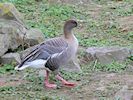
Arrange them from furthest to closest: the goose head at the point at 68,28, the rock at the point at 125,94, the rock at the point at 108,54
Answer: the rock at the point at 108,54
the goose head at the point at 68,28
the rock at the point at 125,94

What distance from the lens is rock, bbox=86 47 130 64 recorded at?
8.62 meters

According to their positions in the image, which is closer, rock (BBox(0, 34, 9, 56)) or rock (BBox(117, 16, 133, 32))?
rock (BBox(0, 34, 9, 56))

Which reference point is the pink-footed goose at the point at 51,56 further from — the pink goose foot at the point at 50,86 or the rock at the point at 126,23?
the rock at the point at 126,23

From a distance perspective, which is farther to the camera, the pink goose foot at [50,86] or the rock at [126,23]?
the rock at [126,23]

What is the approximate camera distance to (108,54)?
28.3 ft

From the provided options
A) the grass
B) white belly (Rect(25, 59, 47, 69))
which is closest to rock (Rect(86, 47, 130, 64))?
the grass

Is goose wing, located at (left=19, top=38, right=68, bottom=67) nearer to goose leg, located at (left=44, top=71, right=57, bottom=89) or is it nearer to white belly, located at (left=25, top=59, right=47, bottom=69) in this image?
white belly, located at (left=25, top=59, right=47, bottom=69)

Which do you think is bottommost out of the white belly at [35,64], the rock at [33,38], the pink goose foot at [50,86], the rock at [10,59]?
the pink goose foot at [50,86]

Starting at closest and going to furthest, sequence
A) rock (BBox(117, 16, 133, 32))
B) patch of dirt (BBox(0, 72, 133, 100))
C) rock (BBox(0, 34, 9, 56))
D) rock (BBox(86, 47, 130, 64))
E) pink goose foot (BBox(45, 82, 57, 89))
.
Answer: patch of dirt (BBox(0, 72, 133, 100)), pink goose foot (BBox(45, 82, 57, 89)), rock (BBox(0, 34, 9, 56)), rock (BBox(86, 47, 130, 64)), rock (BBox(117, 16, 133, 32))

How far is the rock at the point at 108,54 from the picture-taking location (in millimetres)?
8617

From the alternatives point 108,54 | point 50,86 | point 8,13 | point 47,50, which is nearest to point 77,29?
point 8,13

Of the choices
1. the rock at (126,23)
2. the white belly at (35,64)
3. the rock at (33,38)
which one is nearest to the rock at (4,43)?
the rock at (33,38)

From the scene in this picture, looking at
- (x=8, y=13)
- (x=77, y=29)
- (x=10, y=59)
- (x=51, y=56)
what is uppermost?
(x=8, y=13)

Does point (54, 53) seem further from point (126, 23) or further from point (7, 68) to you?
point (126, 23)
